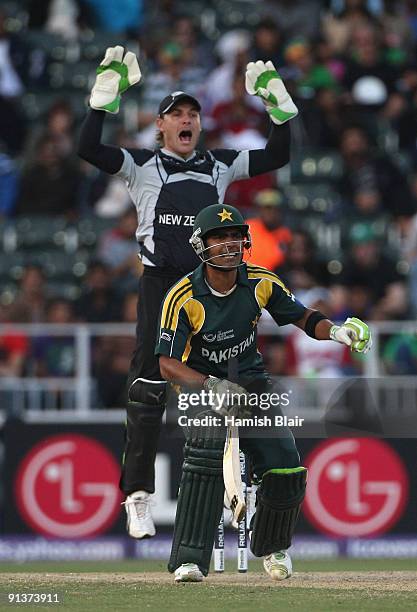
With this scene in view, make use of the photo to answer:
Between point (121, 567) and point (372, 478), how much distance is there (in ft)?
8.33

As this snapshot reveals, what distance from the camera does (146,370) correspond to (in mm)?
9508

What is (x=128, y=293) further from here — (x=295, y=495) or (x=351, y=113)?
(x=295, y=495)

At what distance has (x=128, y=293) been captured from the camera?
14.5m

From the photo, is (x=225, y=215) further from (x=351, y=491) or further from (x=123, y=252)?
(x=123, y=252)

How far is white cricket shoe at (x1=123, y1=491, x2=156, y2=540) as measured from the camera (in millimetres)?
9531

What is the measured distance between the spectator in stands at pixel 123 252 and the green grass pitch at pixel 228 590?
4.69m

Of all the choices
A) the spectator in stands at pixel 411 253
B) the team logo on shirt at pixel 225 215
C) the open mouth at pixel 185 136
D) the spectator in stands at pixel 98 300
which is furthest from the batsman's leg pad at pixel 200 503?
the spectator in stands at pixel 411 253

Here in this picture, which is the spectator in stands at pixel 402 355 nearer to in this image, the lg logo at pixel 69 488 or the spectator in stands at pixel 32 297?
the lg logo at pixel 69 488

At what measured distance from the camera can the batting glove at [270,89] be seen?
376 inches

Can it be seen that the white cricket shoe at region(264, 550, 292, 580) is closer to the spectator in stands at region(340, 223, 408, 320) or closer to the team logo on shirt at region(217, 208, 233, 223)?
the team logo on shirt at region(217, 208, 233, 223)

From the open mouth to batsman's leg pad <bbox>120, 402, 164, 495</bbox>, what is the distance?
1.61 m

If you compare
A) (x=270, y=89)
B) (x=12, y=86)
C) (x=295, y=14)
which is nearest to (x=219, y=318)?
(x=270, y=89)

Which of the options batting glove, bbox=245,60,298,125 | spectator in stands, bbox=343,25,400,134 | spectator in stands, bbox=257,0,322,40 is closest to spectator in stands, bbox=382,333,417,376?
batting glove, bbox=245,60,298,125

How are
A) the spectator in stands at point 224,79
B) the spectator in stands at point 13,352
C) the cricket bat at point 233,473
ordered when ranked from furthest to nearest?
the spectator in stands at point 224,79 → the spectator in stands at point 13,352 → the cricket bat at point 233,473
